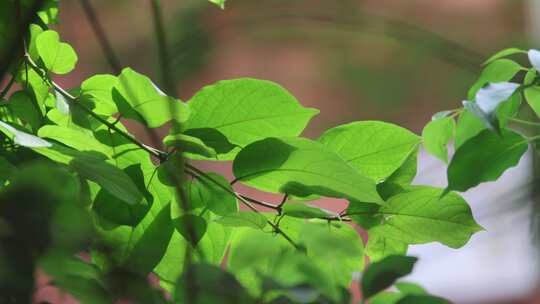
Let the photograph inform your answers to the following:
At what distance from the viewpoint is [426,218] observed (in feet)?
1.04

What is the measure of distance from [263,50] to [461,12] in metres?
0.69

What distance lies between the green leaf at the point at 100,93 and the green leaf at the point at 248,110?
38 mm

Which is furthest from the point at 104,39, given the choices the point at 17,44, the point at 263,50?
the point at 263,50

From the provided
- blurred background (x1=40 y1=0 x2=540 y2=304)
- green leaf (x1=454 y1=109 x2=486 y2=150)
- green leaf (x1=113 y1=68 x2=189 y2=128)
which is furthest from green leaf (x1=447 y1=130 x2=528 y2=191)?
blurred background (x1=40 y1=0 x2=540 y2=304)

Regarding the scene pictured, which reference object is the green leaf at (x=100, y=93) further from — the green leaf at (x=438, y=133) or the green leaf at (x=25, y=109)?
the green leaf at (x=438, y=133)

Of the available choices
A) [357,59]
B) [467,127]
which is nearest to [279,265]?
[467,127]

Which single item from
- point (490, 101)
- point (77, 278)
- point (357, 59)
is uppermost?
point (357, 59)

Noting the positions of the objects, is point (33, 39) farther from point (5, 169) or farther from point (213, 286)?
point (213, 286)

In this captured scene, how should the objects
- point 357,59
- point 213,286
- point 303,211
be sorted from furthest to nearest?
point 357,59, point 303,211, point 213,286

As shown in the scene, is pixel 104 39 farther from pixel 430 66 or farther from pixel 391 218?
pixel 430 66

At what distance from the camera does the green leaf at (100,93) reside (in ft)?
1.09

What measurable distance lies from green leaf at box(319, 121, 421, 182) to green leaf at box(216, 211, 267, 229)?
0.06 m

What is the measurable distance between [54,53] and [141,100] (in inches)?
2.8

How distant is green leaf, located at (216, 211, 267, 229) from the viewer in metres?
0.28
